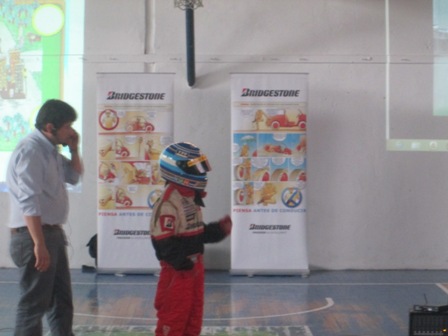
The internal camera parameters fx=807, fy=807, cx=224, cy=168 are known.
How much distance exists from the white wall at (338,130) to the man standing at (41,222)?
16.1ft

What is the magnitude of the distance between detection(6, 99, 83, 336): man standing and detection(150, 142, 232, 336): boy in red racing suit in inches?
26.6

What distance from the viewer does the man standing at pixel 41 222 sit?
15.3 ft

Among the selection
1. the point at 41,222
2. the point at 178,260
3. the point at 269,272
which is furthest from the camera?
the point at 269,272

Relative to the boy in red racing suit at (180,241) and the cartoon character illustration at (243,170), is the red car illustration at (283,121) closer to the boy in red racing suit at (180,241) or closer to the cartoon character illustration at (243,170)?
the cartoon character illustration at (243,170)

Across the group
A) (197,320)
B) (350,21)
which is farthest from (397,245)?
(197,320)

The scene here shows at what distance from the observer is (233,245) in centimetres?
928

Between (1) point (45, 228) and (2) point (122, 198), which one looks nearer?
(1) point (45, 228)

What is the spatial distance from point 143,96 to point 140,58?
71cm

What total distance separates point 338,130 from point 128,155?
102 inches

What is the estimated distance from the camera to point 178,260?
450cm

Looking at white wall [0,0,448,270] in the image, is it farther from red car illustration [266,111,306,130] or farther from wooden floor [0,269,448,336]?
red car illustration [266,111,306,130]

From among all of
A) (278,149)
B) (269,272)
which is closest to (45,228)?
(269,272)

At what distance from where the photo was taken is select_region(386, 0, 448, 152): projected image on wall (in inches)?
390

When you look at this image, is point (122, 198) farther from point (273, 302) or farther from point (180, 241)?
point (180, 241)
